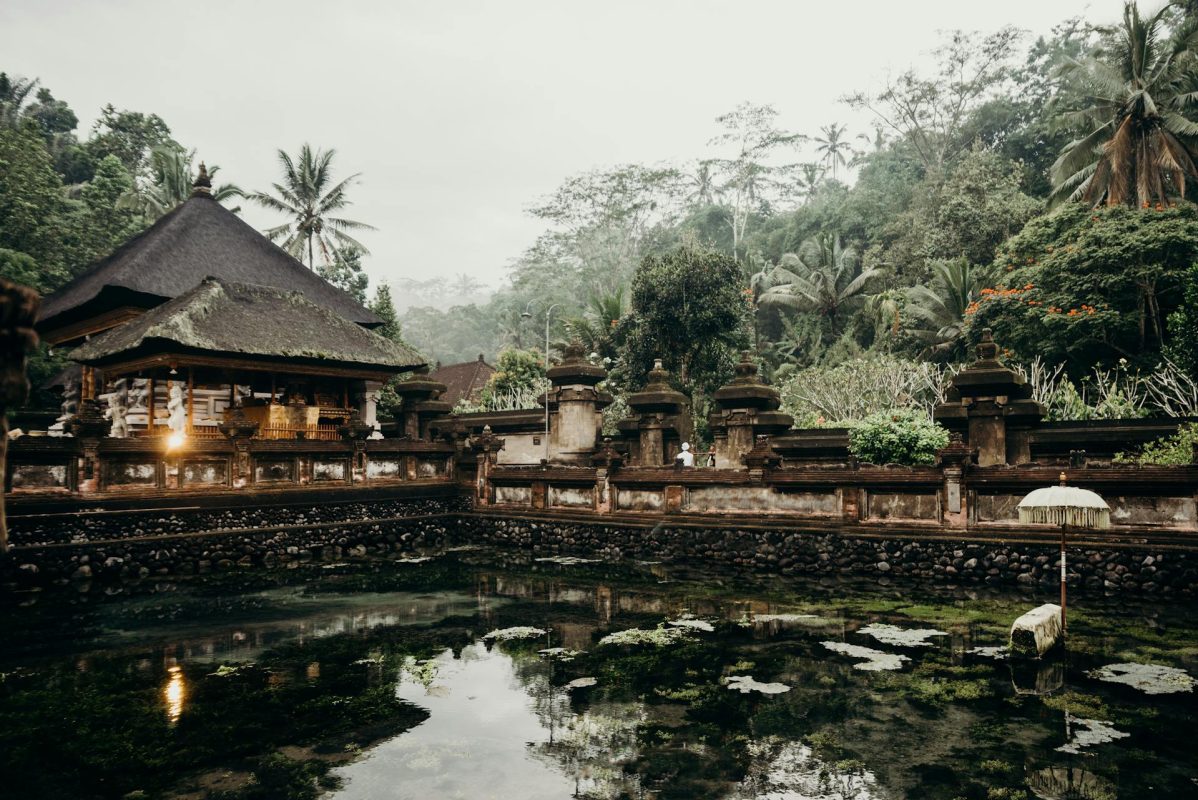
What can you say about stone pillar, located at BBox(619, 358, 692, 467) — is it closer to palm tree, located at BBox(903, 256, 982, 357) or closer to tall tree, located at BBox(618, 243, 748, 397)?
tall tree, located at BBox(618, 243, 748, 397)

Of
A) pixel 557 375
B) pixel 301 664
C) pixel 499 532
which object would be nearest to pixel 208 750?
pixel 301 664

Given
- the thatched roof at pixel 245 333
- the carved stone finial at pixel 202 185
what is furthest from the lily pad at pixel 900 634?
the carved stone finial at pixel 202 185

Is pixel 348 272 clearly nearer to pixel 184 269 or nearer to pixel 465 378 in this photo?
pixel 465 378

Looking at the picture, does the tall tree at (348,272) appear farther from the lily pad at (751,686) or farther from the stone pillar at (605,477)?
the lily pad at (751,686)

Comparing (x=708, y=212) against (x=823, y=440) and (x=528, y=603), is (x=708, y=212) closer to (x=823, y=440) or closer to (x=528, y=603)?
(x=823, y=440)

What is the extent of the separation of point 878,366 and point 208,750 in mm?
22091

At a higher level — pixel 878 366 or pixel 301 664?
Answer: pixel 878 366

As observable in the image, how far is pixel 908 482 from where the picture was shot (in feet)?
43.4

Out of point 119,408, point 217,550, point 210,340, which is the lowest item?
point 217,550

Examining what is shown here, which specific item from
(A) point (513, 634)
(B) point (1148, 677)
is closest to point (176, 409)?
(A) point (513, 634)

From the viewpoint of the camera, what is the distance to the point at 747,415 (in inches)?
698

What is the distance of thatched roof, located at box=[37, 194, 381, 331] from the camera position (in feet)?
70.0

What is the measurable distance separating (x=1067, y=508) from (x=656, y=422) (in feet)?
38.3

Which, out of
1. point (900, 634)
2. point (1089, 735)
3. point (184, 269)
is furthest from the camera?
point (184, 269)
